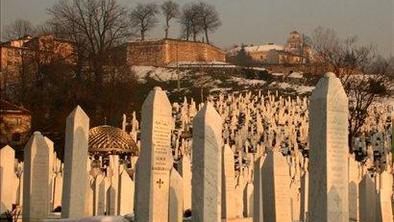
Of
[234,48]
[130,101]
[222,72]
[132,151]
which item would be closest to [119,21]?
[130,101]

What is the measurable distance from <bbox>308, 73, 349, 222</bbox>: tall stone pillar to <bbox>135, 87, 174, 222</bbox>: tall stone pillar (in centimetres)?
306

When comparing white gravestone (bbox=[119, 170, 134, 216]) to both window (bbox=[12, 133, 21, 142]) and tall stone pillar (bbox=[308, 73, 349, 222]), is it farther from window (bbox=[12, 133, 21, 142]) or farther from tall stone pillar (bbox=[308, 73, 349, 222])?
window (bbox=[12, 133, 21, 142])

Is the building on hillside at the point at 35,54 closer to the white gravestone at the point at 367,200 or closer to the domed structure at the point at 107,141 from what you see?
the domed structure at the point at 107,141

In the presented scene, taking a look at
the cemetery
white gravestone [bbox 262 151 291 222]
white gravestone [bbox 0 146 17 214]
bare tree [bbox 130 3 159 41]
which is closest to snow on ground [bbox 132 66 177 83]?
bare tree [bbox 130 3 159 41]

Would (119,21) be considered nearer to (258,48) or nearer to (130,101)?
(130,101)

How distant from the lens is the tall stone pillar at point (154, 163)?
11367 mm

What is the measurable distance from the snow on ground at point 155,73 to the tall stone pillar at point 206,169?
209 ft

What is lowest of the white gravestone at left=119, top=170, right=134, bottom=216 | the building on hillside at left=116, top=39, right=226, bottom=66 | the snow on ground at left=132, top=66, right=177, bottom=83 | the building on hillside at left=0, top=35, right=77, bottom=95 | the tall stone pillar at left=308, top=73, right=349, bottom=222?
the white gravestone at left=119, top=170, right=134, bottom=216

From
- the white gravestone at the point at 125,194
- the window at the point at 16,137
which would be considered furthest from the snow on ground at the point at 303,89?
the white gravestone at the point at 125,194

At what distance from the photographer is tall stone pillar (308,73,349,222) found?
30.0 ft

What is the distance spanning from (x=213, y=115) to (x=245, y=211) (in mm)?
5998

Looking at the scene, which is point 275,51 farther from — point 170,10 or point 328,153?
point 328,153

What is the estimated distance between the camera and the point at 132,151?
91.0ft

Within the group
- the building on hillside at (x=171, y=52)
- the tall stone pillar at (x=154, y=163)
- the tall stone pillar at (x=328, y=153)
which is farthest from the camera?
the building on hillside at (x=171, y=52)
